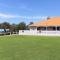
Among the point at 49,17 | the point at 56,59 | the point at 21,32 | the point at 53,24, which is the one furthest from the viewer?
the point at 49,17

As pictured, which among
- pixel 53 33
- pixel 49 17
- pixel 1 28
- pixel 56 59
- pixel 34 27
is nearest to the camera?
pixel 56 59

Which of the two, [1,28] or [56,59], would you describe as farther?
[1,28]

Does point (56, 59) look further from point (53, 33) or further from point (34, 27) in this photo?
point (34, 27)

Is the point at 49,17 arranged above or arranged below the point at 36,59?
above

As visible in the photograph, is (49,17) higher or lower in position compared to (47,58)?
higher

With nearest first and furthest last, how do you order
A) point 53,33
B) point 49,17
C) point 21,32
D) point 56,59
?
point 56,59 < point 53,33 < point 21,32 < point 49,17

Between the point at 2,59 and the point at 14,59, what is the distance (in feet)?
2.20

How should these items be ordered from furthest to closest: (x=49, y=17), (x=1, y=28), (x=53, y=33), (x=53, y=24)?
(x=1, y=28)
(x=49, y=17)
(x=53, y=24)
(x=53, y=33)

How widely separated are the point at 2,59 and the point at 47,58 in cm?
258

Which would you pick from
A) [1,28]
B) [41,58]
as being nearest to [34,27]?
[1,28]

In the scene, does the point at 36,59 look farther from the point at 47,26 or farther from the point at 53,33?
the point at 47,26

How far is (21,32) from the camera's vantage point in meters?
55.8

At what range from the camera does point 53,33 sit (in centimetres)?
4953

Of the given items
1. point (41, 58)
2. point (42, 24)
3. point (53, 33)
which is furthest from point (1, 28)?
point (41, 58)
